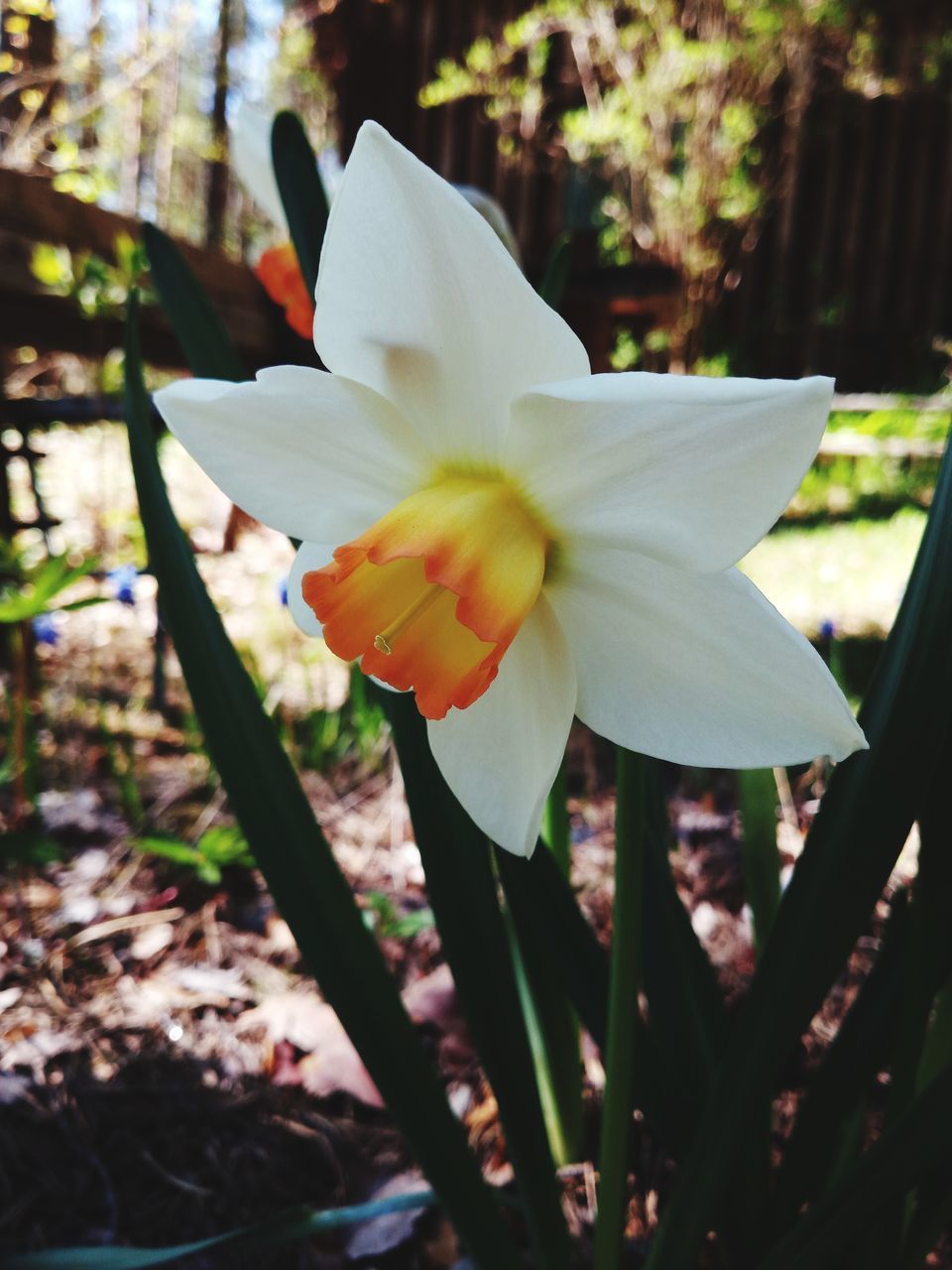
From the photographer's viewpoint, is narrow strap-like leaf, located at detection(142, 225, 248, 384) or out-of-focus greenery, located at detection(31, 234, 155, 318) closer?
narrow strap-like leaf, located at detection(142, 225, 248, 384)

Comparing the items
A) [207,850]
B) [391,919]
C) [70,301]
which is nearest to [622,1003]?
[391,919]

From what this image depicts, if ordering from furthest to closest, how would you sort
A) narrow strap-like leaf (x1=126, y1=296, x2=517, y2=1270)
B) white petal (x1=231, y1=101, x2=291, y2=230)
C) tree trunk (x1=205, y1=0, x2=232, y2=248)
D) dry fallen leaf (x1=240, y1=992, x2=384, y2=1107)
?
1. tree trunk (x1=205, y1=0, x2=232, y2=248)
2. dry fallen leaf (x1=240, y1=992, x2=384, y2=1107)
3. white petal (x1=231, y1=101, x2=291, y2=230)
4. narrow strap-like leaf (x1=126, y1=296, x2=517, y2=1270)

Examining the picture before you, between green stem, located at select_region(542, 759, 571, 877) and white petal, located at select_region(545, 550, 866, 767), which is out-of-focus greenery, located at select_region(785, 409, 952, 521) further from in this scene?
white petal, located at select_region(545, 550, 866, 767)

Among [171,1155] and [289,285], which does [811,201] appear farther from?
[171,1155]

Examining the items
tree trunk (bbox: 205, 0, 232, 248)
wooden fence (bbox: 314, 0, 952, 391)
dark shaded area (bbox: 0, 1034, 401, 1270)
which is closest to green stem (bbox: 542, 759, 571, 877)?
dark shaded area (bbox: 0, 1034, 401, 1270)

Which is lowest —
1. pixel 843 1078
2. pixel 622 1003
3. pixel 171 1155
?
pixel 171 1155

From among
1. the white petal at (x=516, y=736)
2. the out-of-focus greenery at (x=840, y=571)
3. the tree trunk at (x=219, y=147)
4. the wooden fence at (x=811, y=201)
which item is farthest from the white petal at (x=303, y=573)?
the tree trunk at (x=219, y=147)

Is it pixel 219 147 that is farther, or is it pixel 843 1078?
pixel 219 147
